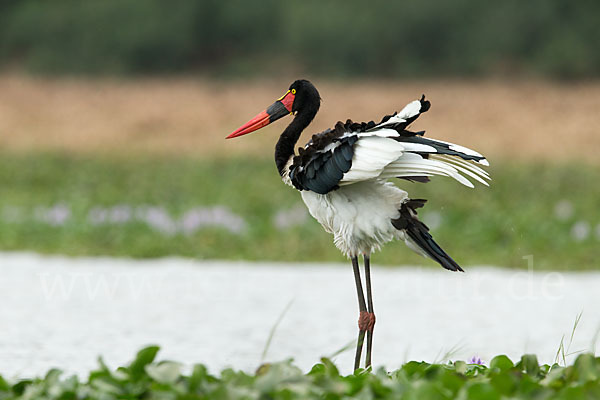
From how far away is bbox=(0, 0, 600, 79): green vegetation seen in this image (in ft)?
48.8

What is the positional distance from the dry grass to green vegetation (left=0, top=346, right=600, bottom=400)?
30.1ft

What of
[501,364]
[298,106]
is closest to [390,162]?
[298,106]

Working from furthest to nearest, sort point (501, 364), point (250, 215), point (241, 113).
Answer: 1. point (241, 113)
2. point (250, 215)
3. point (501, 364)

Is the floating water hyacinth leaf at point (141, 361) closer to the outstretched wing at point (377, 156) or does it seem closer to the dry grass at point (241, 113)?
the outstretched wing at point (377, 156)

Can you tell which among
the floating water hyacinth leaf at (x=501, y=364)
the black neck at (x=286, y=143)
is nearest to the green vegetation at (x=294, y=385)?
the floating water hyacinth leaf at (x=501, y=364)

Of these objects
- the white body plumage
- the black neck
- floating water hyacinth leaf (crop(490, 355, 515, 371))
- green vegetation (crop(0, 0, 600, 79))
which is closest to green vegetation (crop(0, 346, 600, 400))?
floating water hyacinth leaf (crop(490, 355, 515, 371))

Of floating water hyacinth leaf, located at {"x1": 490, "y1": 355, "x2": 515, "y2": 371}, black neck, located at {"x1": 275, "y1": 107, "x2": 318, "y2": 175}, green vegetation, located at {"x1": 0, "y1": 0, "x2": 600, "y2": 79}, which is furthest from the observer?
green vegetation, located at {"x1": 0, "y1": 0, "x2": 600, "y2": 79}

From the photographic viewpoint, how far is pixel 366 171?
11.8ft

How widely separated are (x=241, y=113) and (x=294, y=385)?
36.4ft

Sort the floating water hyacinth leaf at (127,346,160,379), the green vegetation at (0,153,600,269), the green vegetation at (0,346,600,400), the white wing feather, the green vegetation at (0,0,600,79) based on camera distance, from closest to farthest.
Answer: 1. the green vegetation at (0,346,600,400)
2. the floating water hyacinth leaf at (127,346,160,379)
3. the white wing feather
4. the green vegetation at (0,153,600,269)
5. the green vegetation at (0,0,600,79)

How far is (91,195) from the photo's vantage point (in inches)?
408

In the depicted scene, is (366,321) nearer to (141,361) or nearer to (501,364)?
(501,364)

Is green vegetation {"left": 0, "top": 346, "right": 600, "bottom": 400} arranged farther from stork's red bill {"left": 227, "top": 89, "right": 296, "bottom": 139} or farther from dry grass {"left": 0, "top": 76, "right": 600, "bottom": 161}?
dry grass {"left": 0, "top": 76, "right": 600, "bottom": 161}

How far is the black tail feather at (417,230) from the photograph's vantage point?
3867 millimetres
